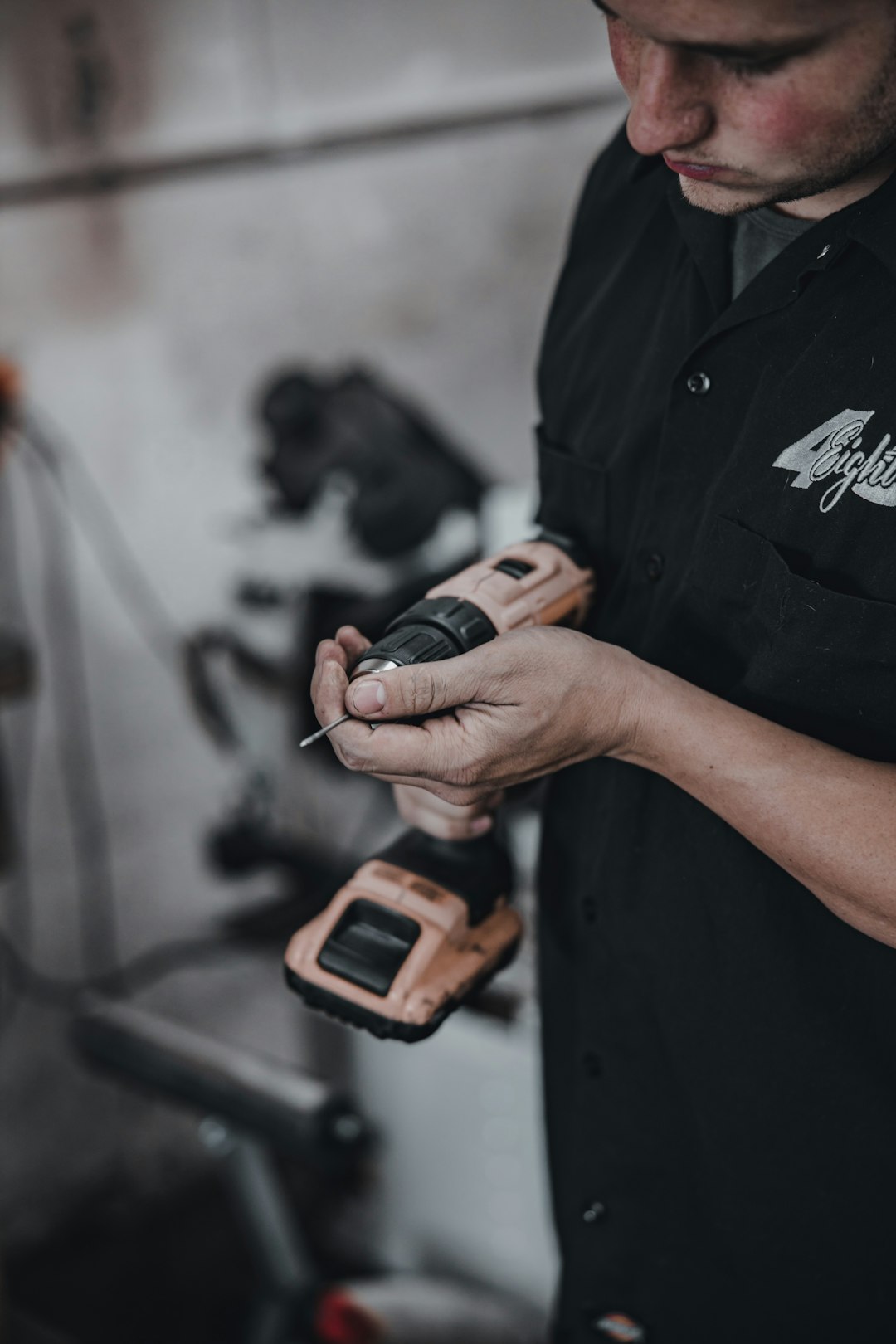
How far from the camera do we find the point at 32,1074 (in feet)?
6.50

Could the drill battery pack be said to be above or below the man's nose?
below

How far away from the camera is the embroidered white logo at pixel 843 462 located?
65cm

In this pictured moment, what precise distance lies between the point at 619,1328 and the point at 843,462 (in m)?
0.70

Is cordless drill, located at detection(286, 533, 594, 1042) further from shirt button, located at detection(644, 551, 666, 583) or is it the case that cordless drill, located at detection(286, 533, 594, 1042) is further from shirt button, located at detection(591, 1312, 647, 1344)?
shirt button, located at detection(591, 1312, 647, 1344)

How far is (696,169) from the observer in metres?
0.65

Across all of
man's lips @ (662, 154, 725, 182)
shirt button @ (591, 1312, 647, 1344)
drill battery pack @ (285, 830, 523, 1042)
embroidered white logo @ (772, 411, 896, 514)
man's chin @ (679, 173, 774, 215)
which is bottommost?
shirt button @ (591, 1312, 647, 1344)

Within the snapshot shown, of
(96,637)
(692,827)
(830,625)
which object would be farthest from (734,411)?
(96,637)

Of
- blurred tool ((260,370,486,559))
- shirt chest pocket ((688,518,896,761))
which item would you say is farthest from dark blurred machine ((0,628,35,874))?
shirt chest pocket ((688,518,896,761))

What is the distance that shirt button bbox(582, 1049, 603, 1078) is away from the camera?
881mm

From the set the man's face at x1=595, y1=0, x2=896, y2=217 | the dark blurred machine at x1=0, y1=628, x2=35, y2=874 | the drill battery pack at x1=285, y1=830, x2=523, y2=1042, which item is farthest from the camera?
the dark blurred machine at x1=0, y1=628, x2=35, y2=874

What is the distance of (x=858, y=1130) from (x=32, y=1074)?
161 cm

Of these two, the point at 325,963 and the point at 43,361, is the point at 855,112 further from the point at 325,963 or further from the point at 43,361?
the point at 43,361

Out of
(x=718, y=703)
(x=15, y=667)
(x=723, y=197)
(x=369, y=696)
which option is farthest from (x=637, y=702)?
(x=15, y=667)

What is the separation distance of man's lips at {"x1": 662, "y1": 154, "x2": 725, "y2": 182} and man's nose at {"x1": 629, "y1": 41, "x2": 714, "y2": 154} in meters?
0.02
